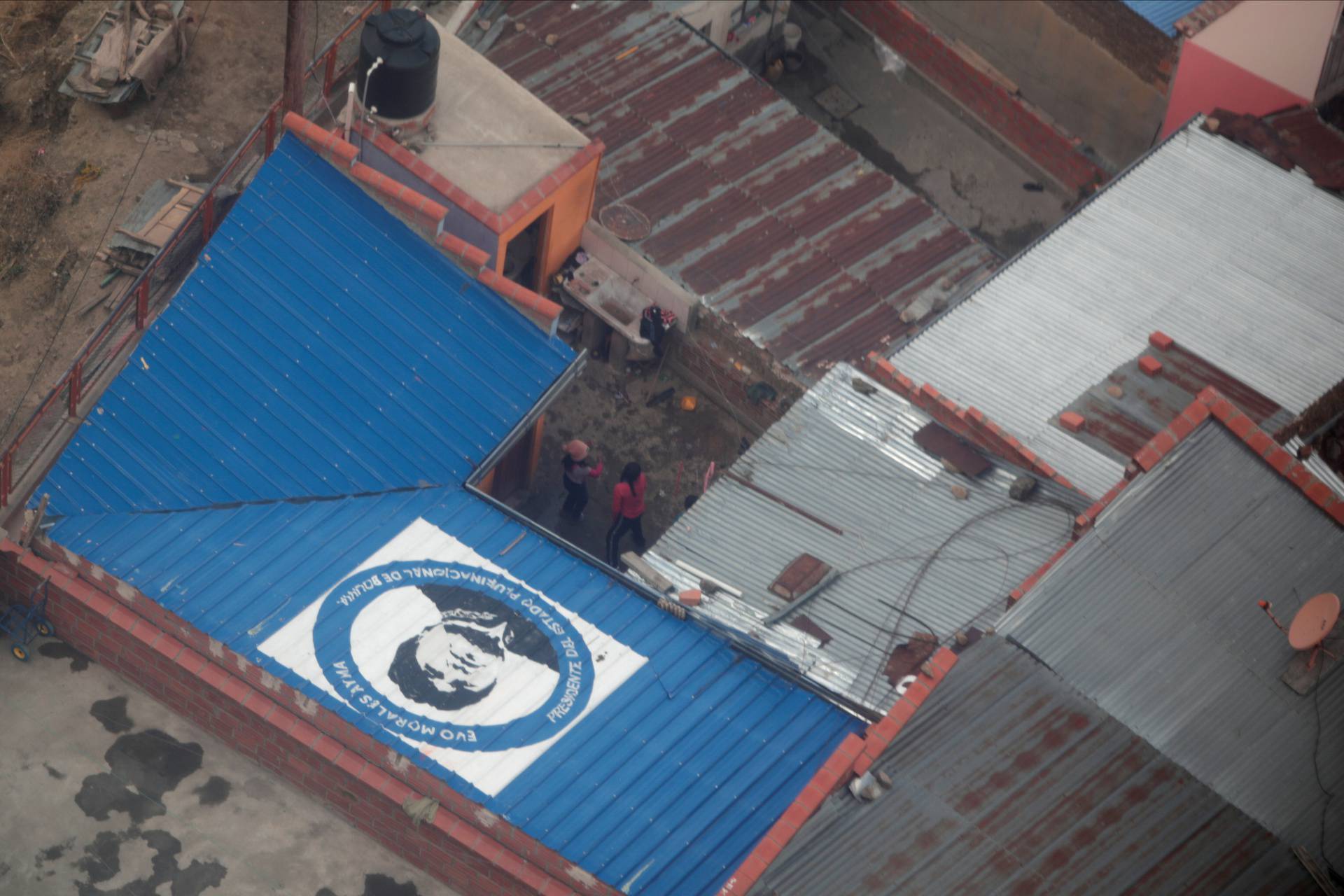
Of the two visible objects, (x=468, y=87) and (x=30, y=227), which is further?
(x=30, y=227)

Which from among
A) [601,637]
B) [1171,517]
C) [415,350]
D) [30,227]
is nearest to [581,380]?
[415,350]

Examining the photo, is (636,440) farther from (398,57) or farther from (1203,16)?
(1203,16)

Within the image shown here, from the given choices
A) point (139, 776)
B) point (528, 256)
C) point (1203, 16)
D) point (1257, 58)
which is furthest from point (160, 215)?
point (1257, 58)

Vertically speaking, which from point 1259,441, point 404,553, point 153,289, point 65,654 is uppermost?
point 1259,441

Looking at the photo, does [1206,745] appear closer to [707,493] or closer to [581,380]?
[707,493]

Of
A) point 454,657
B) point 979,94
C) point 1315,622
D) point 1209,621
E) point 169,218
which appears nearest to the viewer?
point 1315,622

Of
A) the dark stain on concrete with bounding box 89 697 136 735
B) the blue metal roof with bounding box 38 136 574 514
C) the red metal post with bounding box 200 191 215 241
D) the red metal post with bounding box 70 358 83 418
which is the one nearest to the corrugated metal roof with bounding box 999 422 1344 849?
the blue metal roof with bounding box 38 136 574 514
